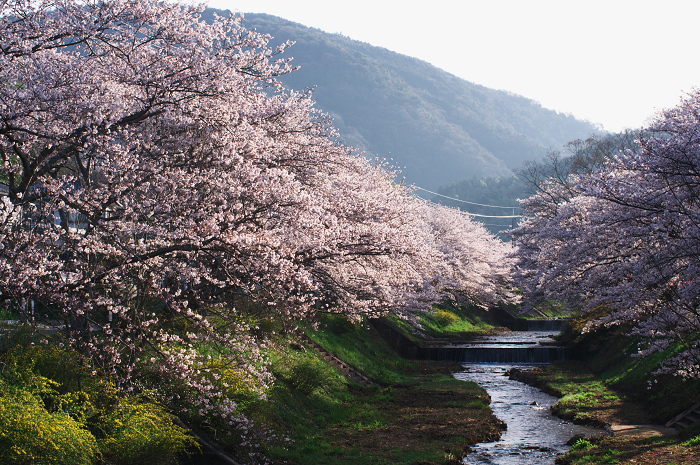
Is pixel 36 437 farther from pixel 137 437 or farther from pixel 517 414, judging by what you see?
pixel 517 414

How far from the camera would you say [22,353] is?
378 inches

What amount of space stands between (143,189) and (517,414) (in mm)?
16119

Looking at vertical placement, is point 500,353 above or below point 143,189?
below

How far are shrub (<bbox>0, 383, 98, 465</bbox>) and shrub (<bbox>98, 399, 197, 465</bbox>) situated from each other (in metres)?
0.85

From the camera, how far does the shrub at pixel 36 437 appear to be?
732 centimetres

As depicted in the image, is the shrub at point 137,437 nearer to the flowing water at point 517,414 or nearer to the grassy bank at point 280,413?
the grassy bank at point 280,413

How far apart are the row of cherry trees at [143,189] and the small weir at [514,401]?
257 inches

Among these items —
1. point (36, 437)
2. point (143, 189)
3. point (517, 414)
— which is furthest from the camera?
point (517, 414)

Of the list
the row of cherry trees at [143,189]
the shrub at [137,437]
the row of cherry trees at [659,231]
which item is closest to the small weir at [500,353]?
the row of cherry trees at [659,231]

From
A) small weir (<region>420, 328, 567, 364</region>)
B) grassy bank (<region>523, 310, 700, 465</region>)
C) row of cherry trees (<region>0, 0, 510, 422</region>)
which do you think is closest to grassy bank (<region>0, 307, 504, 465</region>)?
row of cherry trees (<region>0, 0, 510, 422</region>)

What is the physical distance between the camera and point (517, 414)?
20406mm

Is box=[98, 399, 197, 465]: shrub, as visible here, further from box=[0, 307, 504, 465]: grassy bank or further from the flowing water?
the flowing water

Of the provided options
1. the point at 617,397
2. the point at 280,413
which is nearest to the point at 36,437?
the point at 280,413

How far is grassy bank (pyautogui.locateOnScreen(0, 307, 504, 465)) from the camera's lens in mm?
8273
